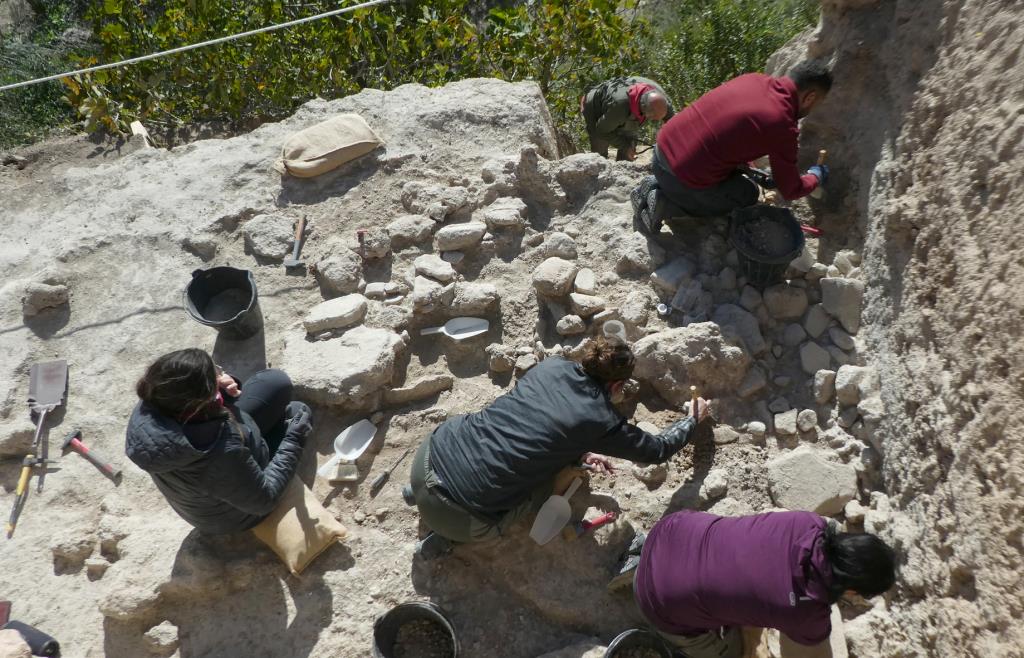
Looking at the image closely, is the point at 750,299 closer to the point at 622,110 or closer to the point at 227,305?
the point at 622,110

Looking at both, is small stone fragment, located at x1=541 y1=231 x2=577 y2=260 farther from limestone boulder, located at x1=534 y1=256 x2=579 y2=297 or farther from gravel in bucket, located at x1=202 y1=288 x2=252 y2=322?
gravel in bucket, located at x1=202 y1=288 x2=252 y2=322

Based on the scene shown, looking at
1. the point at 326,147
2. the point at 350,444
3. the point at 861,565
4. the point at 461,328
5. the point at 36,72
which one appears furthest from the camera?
the point at 36,72

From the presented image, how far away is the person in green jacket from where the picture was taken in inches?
177

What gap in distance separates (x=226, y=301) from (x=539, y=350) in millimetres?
1871

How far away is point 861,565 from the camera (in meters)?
2.05

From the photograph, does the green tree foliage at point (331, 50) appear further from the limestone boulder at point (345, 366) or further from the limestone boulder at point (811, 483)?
the limestone boulder at point (811, 483)

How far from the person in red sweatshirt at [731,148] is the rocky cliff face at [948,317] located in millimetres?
439

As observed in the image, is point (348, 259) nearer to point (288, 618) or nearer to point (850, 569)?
point (288, 618)

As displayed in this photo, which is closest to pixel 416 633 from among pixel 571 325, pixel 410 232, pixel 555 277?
pixel 571 325

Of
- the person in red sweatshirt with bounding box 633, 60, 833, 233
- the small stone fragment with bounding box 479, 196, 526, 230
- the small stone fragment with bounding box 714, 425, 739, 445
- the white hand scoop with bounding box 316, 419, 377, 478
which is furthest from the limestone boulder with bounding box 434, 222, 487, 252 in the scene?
the small stone fragment with bounding box 714, 425, 739, 445

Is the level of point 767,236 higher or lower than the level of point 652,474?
higher

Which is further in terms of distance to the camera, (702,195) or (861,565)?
(702,195)

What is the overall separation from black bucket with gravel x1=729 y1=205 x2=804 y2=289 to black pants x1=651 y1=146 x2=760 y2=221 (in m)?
0.09

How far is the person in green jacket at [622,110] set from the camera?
4484 millimetres
